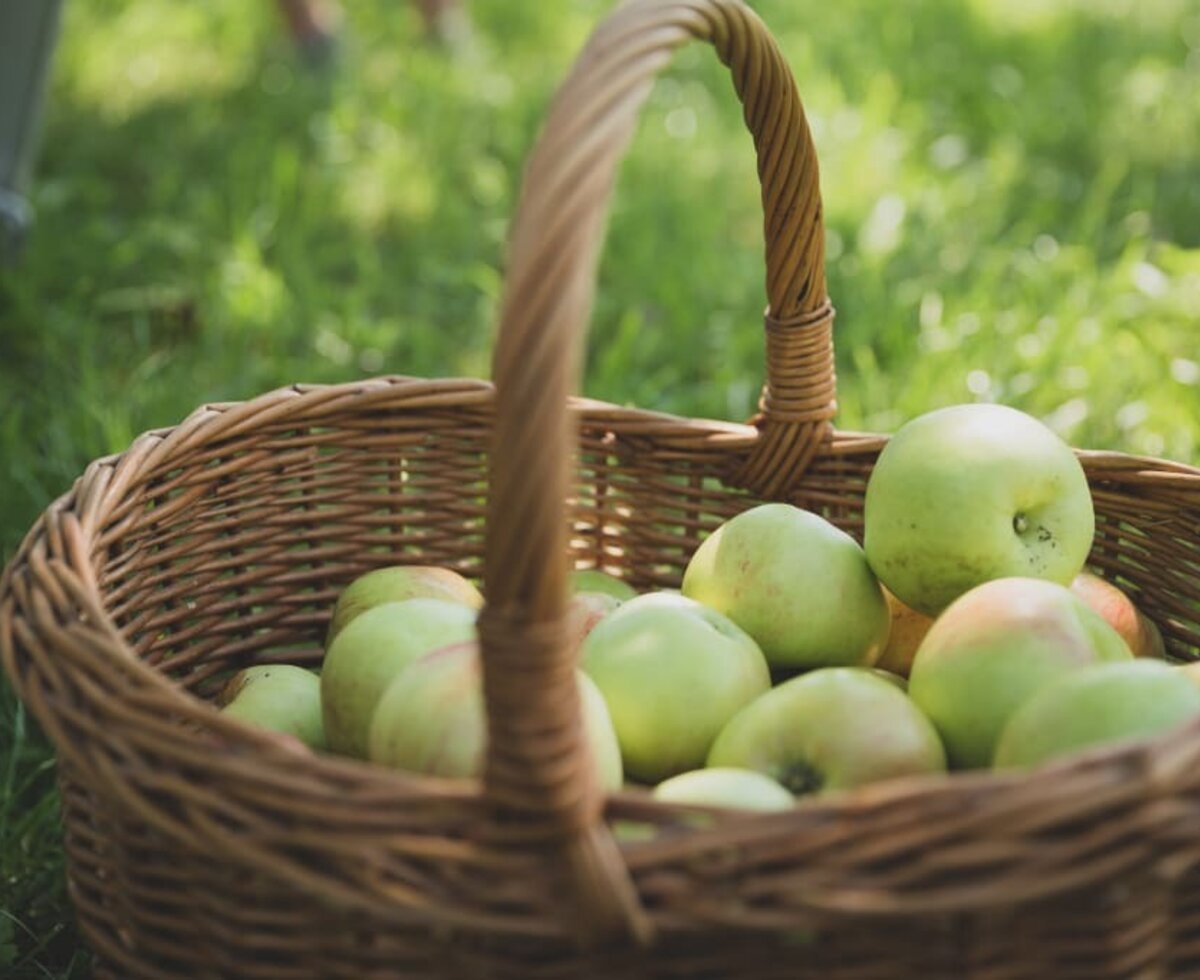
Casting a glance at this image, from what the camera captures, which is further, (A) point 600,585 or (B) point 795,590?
(A) point 600,585

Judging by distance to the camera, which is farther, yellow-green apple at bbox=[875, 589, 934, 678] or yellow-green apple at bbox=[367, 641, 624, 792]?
yellow-green apple at bbox=[875, 589, 934, 678]

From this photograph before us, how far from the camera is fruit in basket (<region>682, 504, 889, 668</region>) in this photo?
1400 millimetres

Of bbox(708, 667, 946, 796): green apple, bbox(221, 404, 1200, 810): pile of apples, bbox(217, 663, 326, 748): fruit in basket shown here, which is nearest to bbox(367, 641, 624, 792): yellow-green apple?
bbox(221, 404, 1200, 810): pile of apples

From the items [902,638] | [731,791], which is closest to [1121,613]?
[902,638]

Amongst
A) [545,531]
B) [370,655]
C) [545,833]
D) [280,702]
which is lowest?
[280,702]

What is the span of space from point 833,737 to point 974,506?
294mm

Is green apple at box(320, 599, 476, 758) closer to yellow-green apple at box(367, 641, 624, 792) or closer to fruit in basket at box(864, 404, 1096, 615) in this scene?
yellow-green apple at box(367, 641, 624, 792)

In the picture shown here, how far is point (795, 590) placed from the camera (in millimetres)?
1399

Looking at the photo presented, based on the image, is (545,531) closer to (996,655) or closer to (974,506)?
(996,655)

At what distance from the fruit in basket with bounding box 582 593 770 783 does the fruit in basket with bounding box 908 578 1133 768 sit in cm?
15

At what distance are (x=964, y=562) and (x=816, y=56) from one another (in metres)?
2.41

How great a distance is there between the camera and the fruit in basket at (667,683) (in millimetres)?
1249

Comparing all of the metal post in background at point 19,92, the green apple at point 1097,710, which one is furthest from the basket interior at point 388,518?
the metal post in background at point 19,92

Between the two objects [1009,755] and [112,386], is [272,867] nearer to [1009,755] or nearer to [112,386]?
[1009,755]
